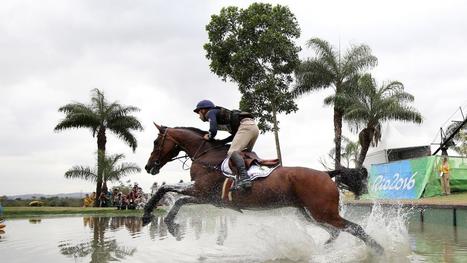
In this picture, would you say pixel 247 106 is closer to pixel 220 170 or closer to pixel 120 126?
pixel 120 126

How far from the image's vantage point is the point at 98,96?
39531 millimetres

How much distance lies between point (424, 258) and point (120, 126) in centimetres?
3472

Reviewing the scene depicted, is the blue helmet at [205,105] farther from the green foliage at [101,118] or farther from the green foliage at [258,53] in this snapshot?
the green foliage at [101,118]

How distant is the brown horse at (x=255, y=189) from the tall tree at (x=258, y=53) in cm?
2315

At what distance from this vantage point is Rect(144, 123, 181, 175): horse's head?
8.45 m

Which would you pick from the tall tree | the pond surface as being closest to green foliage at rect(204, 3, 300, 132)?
the tall tree

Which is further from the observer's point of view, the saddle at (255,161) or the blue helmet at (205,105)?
the blue helmet at (205,105)

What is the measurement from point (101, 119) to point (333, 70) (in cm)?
1870

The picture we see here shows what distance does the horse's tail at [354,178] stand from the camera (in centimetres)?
766

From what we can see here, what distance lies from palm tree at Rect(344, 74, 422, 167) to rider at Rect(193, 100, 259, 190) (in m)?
25.6

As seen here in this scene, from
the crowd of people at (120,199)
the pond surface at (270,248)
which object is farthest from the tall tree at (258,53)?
the pond surface at (270,248)

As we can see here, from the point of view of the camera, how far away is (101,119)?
127 ft

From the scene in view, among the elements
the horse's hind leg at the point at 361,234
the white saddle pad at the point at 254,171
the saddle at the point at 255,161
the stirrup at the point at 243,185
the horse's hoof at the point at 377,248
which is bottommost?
the horse's hoof at the point at 377,248

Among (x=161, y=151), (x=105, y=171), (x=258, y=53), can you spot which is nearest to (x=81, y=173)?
(x=105, y=171)
